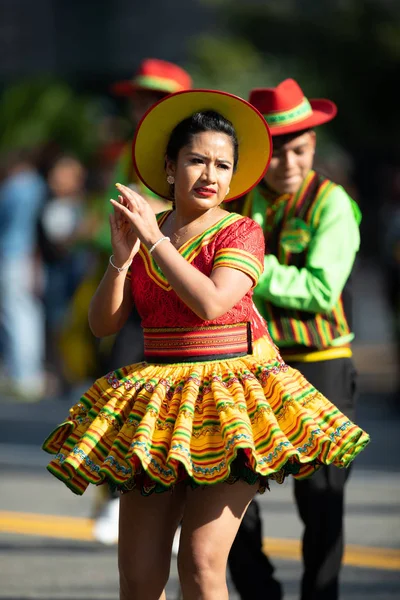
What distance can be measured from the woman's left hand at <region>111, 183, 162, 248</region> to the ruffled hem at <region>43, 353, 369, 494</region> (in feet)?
1.44

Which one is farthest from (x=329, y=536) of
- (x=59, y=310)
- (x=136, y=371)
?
(x=59, y=310)

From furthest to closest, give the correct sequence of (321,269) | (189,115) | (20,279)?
(20,279) < (321,269) < (189,115)

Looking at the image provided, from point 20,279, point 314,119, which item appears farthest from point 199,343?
point 20,279

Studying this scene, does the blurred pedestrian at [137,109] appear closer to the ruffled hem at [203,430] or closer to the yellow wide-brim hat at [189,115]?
the yellow wide-brim hat at [189,115]

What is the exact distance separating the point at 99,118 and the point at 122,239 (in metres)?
24.4

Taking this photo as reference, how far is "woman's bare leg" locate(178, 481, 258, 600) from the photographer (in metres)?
3.71

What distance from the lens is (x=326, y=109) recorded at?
5.09m

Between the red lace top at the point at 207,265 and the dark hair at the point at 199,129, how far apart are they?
254mm

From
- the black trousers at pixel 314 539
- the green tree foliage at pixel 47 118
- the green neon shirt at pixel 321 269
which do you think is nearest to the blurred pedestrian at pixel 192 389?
the green neon shirt at pixel 321 269

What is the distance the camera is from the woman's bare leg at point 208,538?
146 inches

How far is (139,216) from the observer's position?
3.71 metres

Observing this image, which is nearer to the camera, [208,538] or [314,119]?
[208,538]

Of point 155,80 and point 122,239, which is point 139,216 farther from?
point 155,80

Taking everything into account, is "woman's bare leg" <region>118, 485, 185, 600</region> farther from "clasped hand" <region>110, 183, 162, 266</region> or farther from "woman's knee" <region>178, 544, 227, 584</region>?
"clasped hand" <region>110, 183, 162, 266</region>
